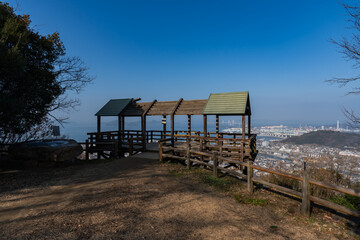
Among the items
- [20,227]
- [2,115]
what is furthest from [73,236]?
[2,115]

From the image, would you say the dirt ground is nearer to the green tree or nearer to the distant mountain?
the green tree

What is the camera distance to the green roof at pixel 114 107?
16.7m

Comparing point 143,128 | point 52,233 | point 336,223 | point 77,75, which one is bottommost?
point 336,223

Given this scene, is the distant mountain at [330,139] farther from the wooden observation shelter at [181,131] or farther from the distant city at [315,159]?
the wooden observation shelter at [181,131]

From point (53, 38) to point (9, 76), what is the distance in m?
4.65

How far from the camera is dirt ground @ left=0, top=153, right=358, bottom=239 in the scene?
4.10m

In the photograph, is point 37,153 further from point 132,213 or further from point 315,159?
point 315,159

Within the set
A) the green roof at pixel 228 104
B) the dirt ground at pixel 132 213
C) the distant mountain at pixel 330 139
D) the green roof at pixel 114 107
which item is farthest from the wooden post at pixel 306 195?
the distant mountain at pixel 330 139

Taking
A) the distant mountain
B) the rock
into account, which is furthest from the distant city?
the rock

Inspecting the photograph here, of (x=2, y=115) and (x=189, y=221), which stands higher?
(x=2, y=115)

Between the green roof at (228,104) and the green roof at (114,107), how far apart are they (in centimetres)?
781

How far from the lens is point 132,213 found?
493 cm

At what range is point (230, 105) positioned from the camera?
1345 cm

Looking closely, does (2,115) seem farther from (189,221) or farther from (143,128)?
(189,221)
